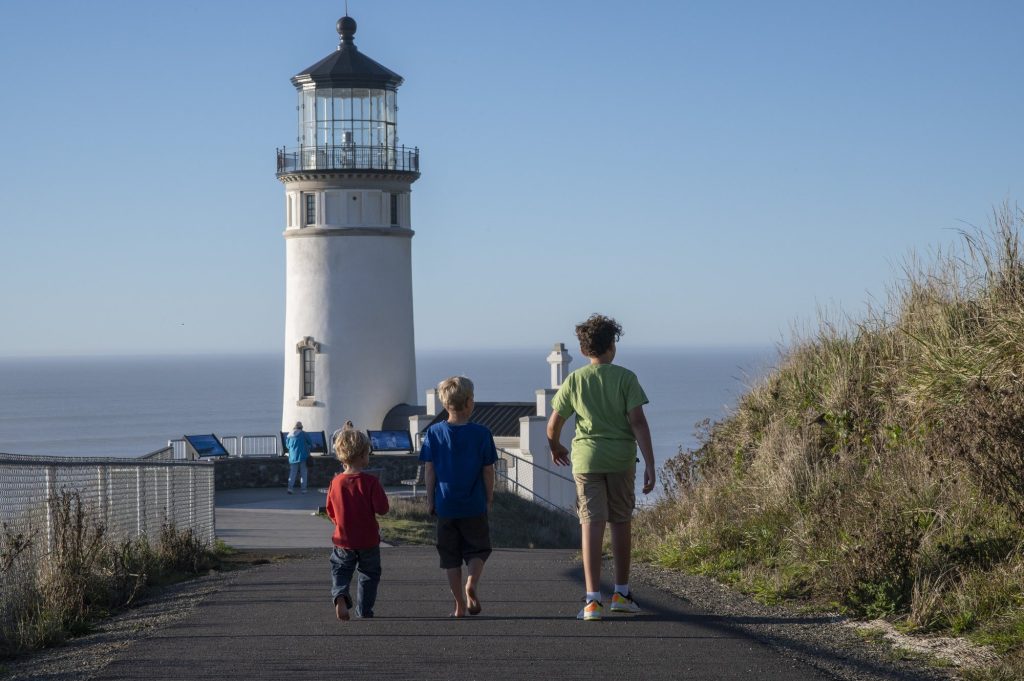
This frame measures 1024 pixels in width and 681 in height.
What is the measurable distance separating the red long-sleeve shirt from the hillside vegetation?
2.75 m

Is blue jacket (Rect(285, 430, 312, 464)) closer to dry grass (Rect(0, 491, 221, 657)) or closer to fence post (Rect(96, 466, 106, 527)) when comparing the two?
dry grass (Rect(0, 491, 221, 657))

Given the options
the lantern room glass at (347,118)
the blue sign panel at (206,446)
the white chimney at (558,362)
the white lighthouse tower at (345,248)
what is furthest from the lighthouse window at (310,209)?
the white chimney at (558,362)

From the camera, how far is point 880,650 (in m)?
7.86

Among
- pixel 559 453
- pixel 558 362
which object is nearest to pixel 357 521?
pixel 559 453

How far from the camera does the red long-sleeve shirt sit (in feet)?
30.3

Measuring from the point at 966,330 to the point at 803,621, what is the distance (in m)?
2.96

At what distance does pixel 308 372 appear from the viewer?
39.6 meters

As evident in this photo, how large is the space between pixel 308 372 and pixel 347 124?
7.10 metres

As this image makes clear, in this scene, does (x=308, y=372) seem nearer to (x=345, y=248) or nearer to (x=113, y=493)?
(x=345, y=248)

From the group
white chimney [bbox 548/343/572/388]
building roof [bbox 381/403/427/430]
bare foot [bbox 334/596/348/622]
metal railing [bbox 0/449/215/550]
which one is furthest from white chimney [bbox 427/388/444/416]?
bare foot [bbox 334/596/348/622]

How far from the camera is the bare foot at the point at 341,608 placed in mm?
8845

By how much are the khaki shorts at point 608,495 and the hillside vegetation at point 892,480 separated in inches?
52.5

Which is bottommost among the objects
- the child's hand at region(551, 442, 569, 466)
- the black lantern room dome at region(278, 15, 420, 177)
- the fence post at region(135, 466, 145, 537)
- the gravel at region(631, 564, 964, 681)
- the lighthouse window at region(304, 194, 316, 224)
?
the gravel at region(631, 564, 964, 681)

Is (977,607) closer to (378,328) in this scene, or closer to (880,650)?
(880,650)
